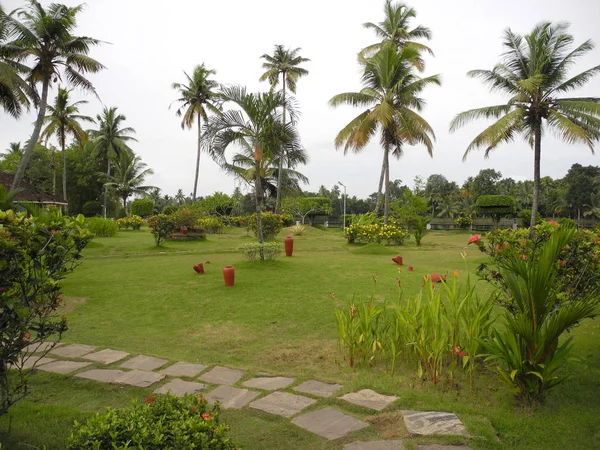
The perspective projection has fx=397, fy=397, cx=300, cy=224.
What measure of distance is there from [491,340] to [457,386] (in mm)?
508

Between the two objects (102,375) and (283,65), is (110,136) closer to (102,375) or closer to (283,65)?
(283,65)

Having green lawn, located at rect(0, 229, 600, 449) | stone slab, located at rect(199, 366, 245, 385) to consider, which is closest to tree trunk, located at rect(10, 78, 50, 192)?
green lawn, located at rect(0, 229, 600, 449)

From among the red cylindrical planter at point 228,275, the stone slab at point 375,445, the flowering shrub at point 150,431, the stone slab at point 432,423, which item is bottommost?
the stone slab at point 375,445

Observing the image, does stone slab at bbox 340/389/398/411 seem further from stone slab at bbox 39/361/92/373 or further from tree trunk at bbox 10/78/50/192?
tree trunk at bbox 10/78/50/192

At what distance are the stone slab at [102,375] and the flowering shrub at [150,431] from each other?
183cm

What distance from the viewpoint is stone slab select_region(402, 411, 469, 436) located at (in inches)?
103

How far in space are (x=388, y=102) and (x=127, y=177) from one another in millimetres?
26872

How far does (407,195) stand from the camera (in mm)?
19859

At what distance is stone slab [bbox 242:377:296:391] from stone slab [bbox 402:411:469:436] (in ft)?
3.49

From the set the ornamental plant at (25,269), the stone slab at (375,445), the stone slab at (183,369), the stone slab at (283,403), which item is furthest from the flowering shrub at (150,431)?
the stone slab at (183,369)

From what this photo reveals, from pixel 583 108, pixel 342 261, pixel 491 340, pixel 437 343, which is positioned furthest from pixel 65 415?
pixel 583 108

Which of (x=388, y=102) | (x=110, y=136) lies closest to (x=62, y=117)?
(x=110, y=136)

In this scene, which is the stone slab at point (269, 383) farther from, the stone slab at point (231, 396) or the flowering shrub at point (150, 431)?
the flowering shrub at point (150, 431)

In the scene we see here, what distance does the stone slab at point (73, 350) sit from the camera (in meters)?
4.14
